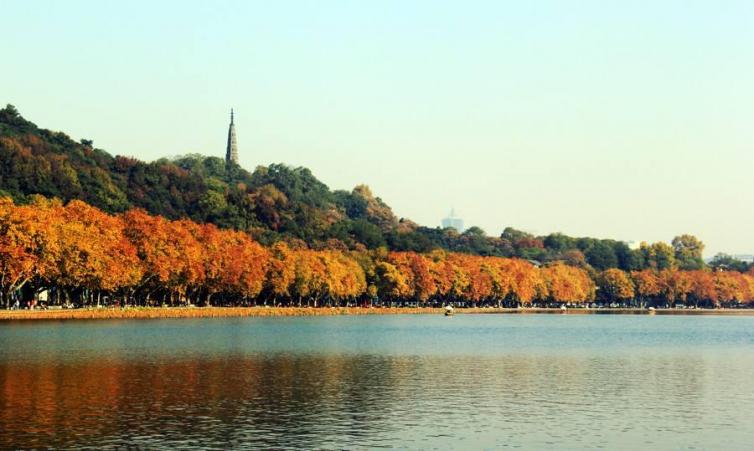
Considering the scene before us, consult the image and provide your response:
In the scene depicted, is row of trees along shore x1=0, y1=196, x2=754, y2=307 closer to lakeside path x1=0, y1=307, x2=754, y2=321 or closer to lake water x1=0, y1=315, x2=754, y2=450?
lakeside path x1=0, y1=307, x2=754, y2=321

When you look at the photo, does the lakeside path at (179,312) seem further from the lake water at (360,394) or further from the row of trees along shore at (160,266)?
the lake water at (360,394)

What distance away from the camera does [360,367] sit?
6228 centimetres

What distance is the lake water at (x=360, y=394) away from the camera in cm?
3619

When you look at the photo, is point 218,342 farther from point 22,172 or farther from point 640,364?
point 22,172

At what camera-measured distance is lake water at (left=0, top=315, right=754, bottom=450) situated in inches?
1425

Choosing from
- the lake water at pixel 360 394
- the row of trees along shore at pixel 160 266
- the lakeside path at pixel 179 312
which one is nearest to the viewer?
the lake water at pixel 360 394

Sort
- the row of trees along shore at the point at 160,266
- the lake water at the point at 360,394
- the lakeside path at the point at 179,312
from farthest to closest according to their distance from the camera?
1. the lakeside path at the point at 179,312
2. the row of trees along shore at the point at 160,266
3. the lake water at the point at 360,394

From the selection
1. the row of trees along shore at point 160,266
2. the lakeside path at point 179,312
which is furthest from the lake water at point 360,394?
the lakeside path at point 179,312

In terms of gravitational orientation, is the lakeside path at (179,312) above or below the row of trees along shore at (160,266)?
below

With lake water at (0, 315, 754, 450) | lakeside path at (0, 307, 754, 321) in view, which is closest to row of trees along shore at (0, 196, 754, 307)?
lakeside path at (0, 307, 754, 321)

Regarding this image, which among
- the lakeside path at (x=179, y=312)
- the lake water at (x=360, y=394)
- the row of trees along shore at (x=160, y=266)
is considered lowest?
the lake water at (x=360, y=394)

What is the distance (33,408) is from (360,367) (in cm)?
2492

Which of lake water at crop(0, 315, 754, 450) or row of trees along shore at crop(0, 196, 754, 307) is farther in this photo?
row of trees along shore at crop(0, 196, 754, 307)

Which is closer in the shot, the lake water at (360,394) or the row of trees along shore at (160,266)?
the lake water at (360,394)
